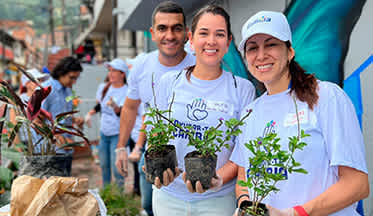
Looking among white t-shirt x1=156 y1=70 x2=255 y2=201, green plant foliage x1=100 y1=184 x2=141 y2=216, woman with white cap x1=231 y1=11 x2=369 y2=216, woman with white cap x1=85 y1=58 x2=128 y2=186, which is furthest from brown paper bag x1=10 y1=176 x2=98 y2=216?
woman with white cap x1=85 y1=58 x2=128 y2=186

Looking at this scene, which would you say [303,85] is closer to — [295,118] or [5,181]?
[295,118]

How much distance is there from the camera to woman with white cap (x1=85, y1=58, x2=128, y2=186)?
448 cm

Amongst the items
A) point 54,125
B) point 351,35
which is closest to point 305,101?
point 351,35

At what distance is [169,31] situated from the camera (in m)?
2.15

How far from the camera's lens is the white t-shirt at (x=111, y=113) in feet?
14.6

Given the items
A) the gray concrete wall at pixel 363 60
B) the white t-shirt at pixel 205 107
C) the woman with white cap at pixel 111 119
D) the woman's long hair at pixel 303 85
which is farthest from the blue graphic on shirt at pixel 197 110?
the woman with white cap at pixel 111 119

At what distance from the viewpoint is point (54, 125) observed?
185 cm

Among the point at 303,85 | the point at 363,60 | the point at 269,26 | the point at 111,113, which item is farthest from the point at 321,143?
the point at 111,113

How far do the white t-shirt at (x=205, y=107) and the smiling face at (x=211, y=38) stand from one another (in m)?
0.15

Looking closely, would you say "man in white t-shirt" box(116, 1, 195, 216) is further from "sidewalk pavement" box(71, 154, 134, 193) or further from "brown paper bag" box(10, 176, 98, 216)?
"sidewalk pavement" box(71, 154, 134, 193)

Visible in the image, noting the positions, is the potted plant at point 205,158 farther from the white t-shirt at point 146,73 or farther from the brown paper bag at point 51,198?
the white t-shirt at point 146,73

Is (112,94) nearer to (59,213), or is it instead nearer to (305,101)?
(59,213)

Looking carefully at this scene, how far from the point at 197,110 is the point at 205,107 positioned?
1.9 inches

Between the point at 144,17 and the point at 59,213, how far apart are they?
4.05m
